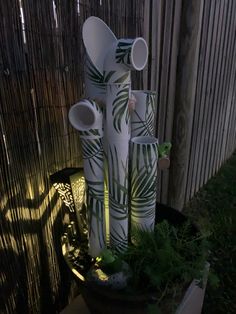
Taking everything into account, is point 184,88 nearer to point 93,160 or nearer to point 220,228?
point 220,228

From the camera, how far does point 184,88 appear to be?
62.2 inches

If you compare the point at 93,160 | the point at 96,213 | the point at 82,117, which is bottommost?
the point at 96,213

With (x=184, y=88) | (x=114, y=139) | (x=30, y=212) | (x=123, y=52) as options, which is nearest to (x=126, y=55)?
(x=123, y=52)

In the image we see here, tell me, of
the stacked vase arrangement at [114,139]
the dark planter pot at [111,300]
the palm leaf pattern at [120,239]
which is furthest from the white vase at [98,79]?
the dark planter pot at [111,300]

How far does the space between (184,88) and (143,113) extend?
792 mm

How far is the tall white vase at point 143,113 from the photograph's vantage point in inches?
34.4

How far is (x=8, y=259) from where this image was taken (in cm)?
91

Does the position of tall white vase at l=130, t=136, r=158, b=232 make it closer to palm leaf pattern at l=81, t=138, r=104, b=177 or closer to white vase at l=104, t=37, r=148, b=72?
palm leaf pattern at l=81, t=138, r=104, b=177

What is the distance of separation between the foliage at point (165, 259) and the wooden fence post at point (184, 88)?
821 mm

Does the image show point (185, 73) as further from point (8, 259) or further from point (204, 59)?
point (8, 259)

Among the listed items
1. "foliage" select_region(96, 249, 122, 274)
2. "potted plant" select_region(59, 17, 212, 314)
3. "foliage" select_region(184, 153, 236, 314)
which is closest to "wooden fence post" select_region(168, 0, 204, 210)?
"foliage" select_region(184, 153, 236, 314)

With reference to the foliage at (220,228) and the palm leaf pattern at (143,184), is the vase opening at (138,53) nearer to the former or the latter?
the palm leaf pattern at (143,184)

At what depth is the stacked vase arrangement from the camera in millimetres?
724

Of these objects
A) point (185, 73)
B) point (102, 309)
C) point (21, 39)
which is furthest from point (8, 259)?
point (185, 73)
